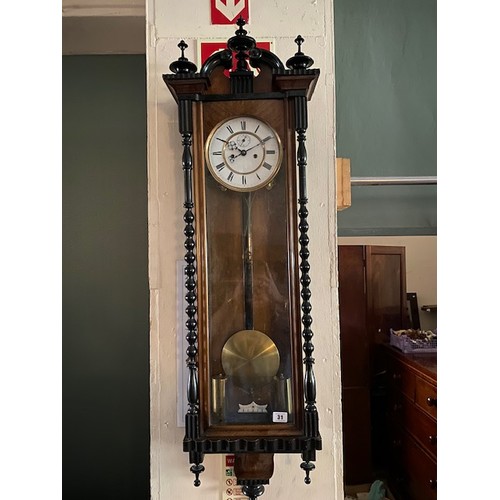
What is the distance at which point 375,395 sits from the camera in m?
1.79

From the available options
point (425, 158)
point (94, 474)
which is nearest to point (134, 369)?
point (94, 474)

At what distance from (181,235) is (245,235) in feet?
0.66

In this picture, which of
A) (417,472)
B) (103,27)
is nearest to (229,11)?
(103,27)

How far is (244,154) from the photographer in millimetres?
1155

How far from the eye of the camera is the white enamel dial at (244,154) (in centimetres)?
115

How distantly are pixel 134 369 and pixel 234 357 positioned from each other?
3.39 feet

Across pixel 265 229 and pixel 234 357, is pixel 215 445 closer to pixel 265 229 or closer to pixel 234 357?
pixel 234 357

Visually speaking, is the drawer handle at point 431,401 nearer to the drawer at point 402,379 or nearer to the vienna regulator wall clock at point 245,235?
the drawer at point 402,379

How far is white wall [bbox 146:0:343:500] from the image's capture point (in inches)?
49.9

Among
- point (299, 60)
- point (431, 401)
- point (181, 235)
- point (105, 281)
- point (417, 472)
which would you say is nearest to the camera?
point (299, 60)

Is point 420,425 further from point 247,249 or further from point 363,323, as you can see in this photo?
point 247,249

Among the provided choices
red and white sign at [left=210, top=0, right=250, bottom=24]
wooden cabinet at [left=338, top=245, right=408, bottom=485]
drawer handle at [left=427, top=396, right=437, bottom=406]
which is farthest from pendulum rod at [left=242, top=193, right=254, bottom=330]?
drawer handle at [left=427, top=396, right=437, bottom=406]

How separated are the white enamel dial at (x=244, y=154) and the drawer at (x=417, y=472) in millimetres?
1055

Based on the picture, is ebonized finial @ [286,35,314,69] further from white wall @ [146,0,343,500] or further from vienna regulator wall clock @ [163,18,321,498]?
white wall @ [146,0,343,500]
